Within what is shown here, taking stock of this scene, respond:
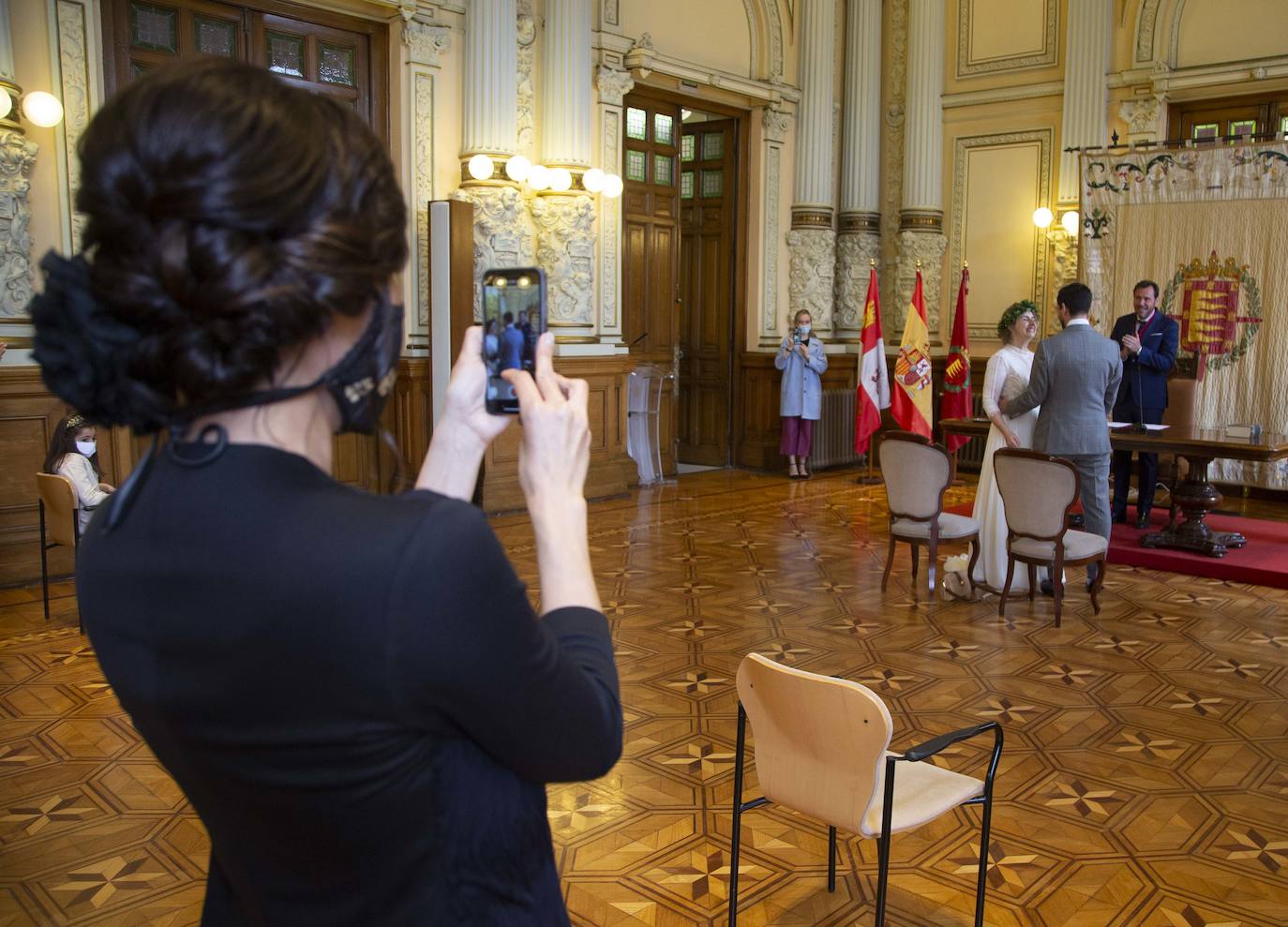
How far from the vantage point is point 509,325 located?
1.20 meters

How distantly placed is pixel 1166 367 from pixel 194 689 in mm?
7628

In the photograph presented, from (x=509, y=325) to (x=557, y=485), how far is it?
23 centimetres

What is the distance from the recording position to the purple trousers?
10.1 m

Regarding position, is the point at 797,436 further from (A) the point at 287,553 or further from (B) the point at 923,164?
(A) the point at 287,553

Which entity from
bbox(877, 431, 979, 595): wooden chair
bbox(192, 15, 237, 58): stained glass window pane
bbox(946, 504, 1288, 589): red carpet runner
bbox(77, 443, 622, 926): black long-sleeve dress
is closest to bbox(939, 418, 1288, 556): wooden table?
bbox(946, 504, 1288, 589): red carpet runner

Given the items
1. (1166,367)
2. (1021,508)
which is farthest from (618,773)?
(1166,367)

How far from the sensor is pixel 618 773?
362 centimetres

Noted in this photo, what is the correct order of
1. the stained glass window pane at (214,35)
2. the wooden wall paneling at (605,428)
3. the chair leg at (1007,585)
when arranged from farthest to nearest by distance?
1. the wooden wall paneling at (605,428)
2. the stained glass window pane at (214,35)
3. the chair leg at (1007,585)

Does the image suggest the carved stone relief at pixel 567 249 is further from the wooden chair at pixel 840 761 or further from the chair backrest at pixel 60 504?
the wooden chair at pixel 840 761

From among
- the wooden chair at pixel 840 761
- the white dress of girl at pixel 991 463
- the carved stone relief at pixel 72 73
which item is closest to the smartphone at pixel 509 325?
the wooden chair at pixel 840 761

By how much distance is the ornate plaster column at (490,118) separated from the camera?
7758 millimetres

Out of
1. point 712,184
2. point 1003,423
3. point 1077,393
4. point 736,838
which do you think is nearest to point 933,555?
point 1003,423

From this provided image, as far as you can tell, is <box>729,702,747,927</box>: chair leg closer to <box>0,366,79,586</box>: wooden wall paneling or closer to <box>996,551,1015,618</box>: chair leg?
<box>996,551,1015,618</box>: chair leg

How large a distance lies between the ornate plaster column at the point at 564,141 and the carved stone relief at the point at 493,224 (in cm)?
38
